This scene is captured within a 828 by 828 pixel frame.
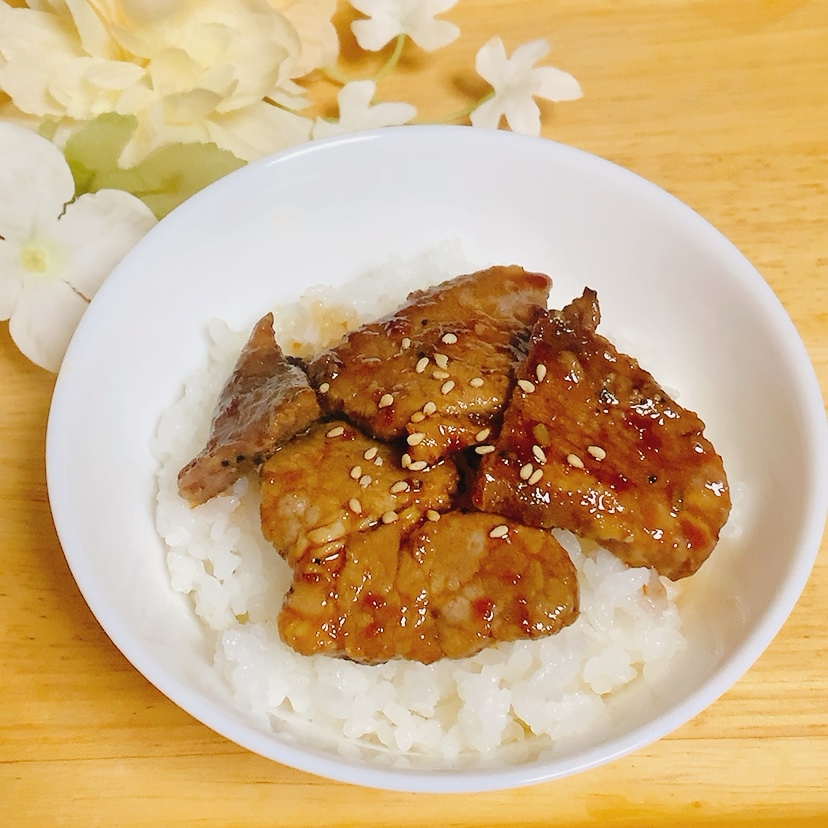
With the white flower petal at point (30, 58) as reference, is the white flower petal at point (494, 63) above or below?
below

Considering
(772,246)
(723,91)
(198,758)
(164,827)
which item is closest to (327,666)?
(198,758)

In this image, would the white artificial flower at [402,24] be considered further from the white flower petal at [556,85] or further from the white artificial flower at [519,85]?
the white flower petal at [556,85]

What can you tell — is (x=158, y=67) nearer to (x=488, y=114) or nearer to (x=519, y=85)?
(x=488, y=114)

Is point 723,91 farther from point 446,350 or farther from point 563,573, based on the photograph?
point 563,573

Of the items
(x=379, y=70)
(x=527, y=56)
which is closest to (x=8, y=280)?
(x=379, y=70)

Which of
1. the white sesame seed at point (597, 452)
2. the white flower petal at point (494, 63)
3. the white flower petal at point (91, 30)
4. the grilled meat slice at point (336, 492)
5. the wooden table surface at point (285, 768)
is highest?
the white flower petal at point (91, 30)

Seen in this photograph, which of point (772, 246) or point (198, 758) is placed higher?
point (772, 246)

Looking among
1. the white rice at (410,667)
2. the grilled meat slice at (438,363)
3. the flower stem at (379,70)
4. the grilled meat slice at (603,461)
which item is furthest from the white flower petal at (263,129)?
the grilled meat slice at (603,461)
